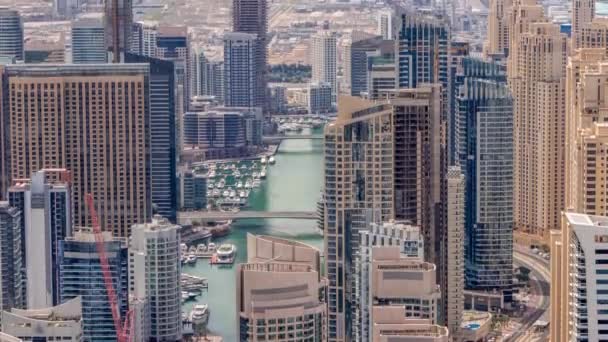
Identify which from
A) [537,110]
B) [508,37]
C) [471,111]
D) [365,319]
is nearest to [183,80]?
[508,37]

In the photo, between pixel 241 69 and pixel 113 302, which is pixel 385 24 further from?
pixel 113 302

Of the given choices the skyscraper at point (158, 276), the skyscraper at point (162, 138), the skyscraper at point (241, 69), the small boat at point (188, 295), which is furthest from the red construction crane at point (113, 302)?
the skyscraper at point (241, 69)

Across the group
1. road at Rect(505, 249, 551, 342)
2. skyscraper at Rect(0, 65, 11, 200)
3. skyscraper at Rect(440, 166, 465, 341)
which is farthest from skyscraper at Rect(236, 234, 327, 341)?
skyscraper at Rect(0, 65, 11, 200)

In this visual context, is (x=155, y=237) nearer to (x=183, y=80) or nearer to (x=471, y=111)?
(x=471, y=111)

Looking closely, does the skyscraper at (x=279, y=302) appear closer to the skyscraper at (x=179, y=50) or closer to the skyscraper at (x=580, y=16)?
the skyscraper at (x=580, y=16)

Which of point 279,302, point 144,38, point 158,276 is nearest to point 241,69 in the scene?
point 144,38

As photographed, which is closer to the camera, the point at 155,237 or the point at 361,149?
the point at 361,149

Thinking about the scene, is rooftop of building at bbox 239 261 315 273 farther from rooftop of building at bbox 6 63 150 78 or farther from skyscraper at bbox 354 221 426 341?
rooftop of building at bbox 6 63 150 78
